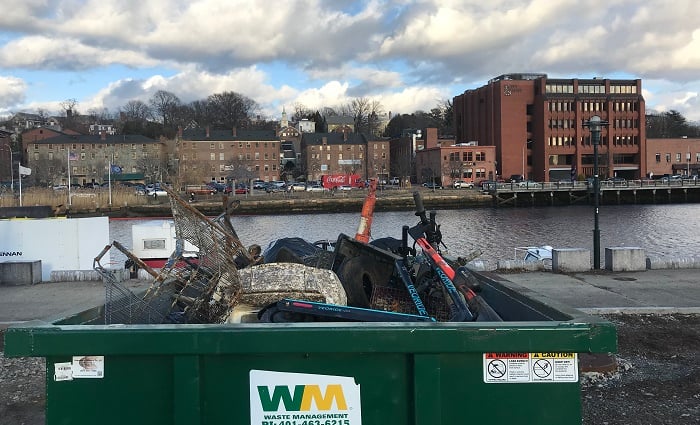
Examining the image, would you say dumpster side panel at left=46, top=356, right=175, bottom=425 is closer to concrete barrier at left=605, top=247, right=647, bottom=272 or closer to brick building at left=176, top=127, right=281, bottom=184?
concrete barrier at left=605, top=247, right=647, bottom=272

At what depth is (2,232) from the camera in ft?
50.0

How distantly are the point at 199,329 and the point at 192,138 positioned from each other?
378 feet

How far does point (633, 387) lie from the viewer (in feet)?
20.0

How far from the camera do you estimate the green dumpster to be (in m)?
2.62

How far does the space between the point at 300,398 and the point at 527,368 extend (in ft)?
3.22

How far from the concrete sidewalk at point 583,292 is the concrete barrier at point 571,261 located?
1.02 ft

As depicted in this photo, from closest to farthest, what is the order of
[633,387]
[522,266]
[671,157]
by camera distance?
[633,387], [522,266], [671,157]

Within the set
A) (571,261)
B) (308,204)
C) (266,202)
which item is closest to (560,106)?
(308,204)

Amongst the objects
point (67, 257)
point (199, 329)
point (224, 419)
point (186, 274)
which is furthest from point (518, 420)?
point (67, 257)

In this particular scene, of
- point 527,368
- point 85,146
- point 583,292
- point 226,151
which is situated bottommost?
point 583,292

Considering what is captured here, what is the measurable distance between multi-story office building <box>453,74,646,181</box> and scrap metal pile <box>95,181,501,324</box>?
318 feet

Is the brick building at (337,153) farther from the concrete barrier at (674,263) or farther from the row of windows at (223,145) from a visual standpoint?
the concrete barrier at (674,263)

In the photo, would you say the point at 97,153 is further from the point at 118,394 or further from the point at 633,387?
the point at 118,394

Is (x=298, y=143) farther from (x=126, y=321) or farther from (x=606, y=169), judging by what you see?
(x=126, y=321)
